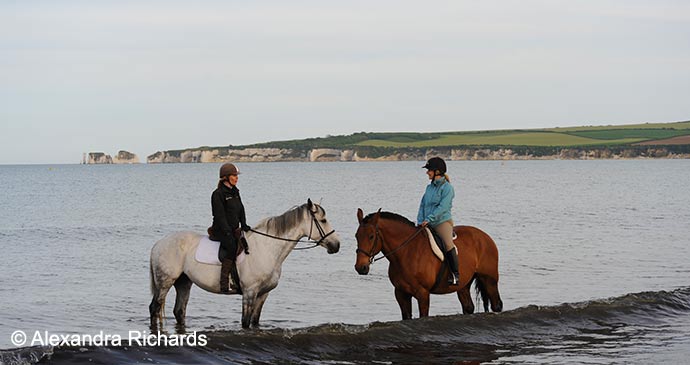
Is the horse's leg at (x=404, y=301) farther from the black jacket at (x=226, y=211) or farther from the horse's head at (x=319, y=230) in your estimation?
the black jacket at (x=226, y=211)

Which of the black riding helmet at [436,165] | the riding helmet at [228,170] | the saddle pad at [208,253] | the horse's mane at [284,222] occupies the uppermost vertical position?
the black riding helmet at [436,165]

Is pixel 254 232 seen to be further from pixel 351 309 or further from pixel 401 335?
pixel 351 309

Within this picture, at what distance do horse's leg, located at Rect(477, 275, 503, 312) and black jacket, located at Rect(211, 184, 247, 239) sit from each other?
4.18 m

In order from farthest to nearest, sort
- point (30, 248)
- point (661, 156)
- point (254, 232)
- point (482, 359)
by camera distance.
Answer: point (661, 156), point (30, 248), point (254, 232), point (482, 359)

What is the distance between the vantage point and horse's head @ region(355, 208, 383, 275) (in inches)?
531

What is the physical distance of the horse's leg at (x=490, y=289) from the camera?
14.9 m

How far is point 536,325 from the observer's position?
50.8ft

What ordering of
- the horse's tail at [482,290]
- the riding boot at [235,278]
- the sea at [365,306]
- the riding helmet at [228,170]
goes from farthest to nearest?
the horse's tail at [482,290]
the riding boot at [235,278]
the riding helmet at [228,170]
the sea at [365,306]

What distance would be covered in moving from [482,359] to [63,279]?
13329 millimetres

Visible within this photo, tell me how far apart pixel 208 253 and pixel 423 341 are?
3.59 meters

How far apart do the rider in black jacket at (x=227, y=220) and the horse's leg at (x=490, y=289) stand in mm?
4112

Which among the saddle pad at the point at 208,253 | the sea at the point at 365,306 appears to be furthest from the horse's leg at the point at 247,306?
the saddle pad at the point at 208,253

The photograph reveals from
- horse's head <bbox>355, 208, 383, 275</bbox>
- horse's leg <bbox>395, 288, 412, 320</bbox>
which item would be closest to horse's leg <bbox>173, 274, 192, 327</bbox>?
horse's head <bbox>355, 208, 383, 275</bbox>

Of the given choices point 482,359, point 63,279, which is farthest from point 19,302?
point 482,359
